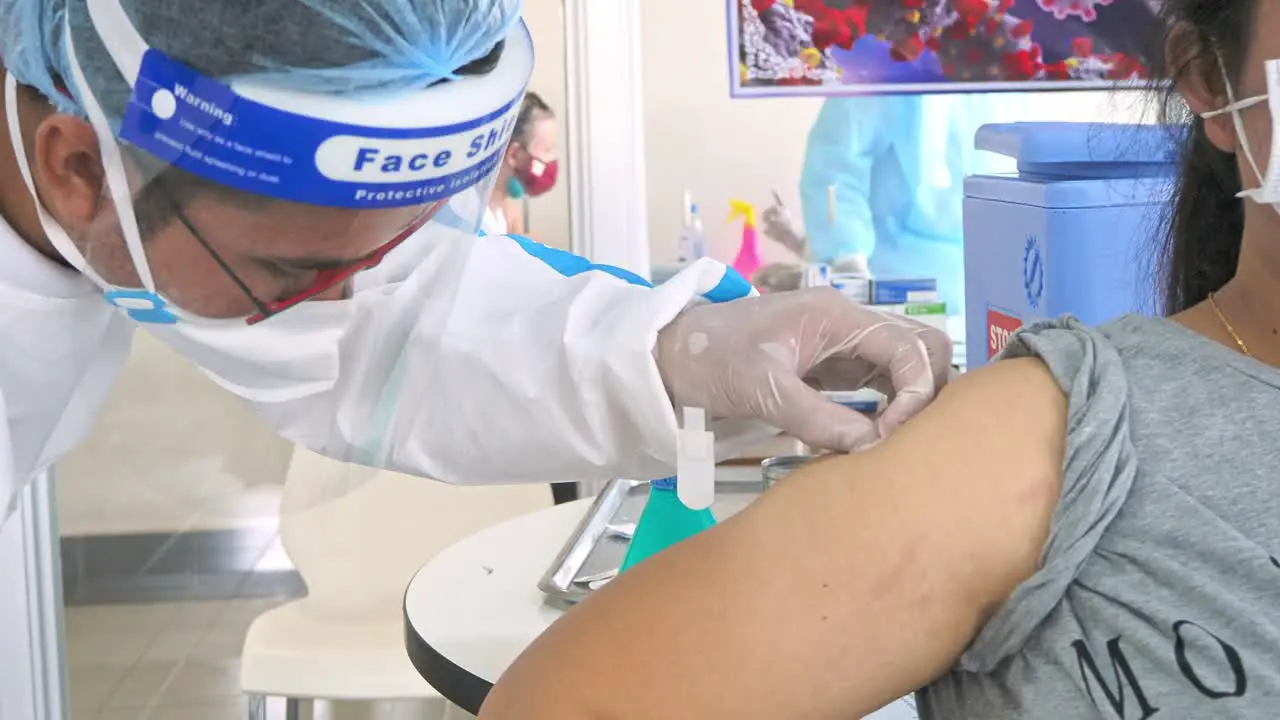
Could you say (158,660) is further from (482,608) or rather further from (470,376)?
(470,376)

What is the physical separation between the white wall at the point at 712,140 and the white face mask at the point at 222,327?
2111 millimetres

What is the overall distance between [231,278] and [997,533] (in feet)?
1.81

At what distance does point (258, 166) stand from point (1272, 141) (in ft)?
2.30

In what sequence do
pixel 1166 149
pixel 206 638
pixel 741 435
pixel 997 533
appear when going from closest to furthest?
pixel 997 533
pixel 741 435
pixel 1166 149
pixel 206 638

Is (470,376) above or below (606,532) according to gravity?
above

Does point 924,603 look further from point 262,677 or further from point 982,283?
point 262,677

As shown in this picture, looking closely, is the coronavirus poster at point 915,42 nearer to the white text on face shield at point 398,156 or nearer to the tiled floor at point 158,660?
the tiled floor at point 158,660

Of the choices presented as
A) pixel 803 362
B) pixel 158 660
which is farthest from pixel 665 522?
pixel 158 660

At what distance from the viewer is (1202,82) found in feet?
3.10

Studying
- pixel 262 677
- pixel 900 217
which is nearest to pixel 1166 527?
pixel 262 677

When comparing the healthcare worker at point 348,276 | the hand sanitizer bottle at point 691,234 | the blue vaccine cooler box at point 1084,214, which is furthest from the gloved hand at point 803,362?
the hand sanitizer bottle at point 691,234

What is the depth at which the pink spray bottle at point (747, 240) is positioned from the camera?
3.10 meters

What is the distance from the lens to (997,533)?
2.61ft

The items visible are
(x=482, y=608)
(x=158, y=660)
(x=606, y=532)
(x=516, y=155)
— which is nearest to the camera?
(x=482, y=608)
